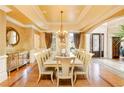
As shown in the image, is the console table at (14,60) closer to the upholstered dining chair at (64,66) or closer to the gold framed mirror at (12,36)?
the gold framed mirror at (12,36)

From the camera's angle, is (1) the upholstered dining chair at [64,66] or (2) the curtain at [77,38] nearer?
(1) the upholstered dining chair at [64,66]

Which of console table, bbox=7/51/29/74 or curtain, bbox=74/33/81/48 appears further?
curtain, bbox=74/33/81/48

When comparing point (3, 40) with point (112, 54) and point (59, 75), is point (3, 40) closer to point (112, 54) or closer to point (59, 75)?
point (59, 75)

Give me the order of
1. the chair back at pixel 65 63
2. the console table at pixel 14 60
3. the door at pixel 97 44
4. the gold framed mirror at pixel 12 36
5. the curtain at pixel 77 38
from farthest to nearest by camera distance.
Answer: the door at pixel 97 44 < the curtain at pixel 77 38 < the gold framed mirror at pixel 12 36 < the console table at pixel 14 60 < the chair back at pixel 65 63

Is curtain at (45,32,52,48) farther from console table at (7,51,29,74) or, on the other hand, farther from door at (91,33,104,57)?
console table at (7,51,29,74)

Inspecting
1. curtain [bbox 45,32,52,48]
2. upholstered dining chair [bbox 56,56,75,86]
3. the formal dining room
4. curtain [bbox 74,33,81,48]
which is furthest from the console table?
curtain [bbox 74,33,81,48]

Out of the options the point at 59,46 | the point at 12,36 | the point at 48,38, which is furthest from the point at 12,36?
the point at 59,46

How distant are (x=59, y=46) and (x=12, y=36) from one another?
4925 millimetres

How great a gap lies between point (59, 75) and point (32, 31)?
5.43 m

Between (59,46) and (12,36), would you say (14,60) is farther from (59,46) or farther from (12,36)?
(59,46)

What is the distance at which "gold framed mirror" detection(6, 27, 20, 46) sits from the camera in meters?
8.14

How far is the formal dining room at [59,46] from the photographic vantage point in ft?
16.7

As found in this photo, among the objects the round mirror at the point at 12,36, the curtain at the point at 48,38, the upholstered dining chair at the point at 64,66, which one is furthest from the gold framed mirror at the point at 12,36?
the upholstered dining chair at the point at 64,66
